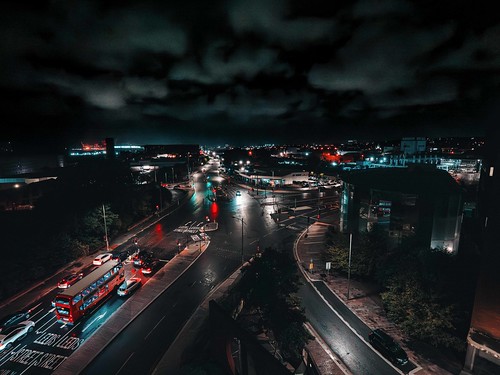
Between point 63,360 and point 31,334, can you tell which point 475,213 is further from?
point 31,334

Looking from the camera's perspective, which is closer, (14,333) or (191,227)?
(14,333)

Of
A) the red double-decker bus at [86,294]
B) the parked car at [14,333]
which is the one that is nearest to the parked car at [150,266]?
the red double-decker bus at [86,294]

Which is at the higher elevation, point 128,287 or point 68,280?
point 68,280

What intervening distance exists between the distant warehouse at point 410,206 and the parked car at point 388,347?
606 inches

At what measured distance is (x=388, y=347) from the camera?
21094 millimetres

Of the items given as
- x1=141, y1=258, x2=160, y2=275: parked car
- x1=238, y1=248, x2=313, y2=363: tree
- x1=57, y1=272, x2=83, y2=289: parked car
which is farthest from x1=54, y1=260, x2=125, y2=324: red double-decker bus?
x1=238, y1=248, x2=313, y2=363: tree

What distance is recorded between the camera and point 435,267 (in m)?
24.4

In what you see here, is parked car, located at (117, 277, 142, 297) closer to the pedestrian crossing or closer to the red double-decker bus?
the red double-decker bus

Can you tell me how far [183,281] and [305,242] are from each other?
22.5 metres

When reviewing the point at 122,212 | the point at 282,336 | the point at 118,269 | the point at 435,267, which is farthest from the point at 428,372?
the point at 122,212

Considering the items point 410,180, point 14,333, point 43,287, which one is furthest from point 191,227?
point 410,180

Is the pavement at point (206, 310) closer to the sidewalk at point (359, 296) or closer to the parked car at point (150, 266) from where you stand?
the sidewalk at point (359, 296)

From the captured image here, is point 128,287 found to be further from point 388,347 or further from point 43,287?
point 388,347

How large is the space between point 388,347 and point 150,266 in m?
30.1
